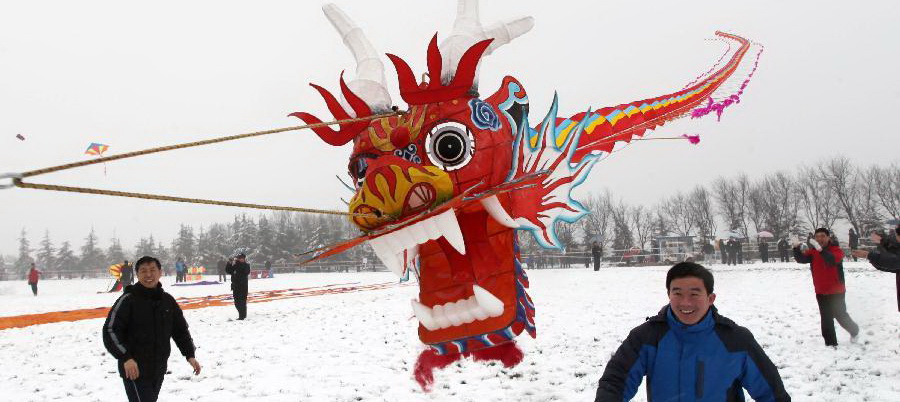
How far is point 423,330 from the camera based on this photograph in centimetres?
281

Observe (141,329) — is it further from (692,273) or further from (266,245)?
(266,245)

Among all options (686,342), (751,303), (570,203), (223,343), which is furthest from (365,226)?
(751,303)

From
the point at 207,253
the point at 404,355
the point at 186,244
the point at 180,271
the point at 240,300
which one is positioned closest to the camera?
the point at 404,355

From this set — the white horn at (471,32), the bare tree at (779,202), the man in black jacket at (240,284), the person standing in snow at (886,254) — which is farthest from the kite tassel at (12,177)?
the bare tree at (779,202)

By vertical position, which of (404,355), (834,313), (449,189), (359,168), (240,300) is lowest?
(404,355)

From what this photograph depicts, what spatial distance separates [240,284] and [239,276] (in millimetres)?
192

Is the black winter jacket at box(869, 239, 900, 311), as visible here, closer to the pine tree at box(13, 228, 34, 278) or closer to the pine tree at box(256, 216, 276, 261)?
the pine tree at box(256, 216, 276, 261)

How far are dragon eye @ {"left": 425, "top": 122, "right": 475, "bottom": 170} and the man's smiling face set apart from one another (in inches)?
44.5

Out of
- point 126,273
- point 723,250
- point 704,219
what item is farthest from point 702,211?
point 126,273

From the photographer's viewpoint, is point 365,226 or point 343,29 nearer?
point 365,226

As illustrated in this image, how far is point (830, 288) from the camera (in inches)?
245

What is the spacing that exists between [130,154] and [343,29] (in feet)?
6.07

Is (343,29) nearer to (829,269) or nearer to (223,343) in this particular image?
(829,269)

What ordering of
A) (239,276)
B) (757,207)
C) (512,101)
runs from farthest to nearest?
(757,207) < (239,276) < (512,101)
